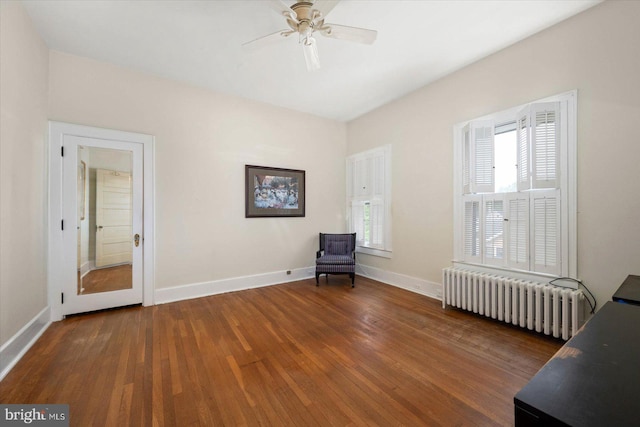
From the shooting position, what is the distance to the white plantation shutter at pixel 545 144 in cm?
261

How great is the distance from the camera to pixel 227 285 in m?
4.11

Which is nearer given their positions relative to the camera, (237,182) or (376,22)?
(376,22)

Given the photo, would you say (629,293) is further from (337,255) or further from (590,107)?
(337,255)

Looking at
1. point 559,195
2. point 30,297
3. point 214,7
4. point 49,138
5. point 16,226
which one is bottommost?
point 30,297

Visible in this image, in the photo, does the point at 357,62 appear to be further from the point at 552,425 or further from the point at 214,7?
the point at 552,425

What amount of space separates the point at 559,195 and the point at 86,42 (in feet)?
17.9

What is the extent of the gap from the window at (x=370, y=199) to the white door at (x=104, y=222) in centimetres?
365

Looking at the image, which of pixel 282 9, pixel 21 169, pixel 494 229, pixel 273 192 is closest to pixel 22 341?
pixel 21 169

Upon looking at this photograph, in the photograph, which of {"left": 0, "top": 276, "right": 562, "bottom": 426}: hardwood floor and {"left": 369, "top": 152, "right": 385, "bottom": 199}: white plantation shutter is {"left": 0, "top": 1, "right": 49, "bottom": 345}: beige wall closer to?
{"left": 0, "top": 276, "right": 562, "bottom": 426}: hardwood floor

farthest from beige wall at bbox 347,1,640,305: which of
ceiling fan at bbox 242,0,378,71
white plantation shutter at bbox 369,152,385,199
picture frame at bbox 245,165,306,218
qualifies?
picture frame at bbox 245,165,306,218

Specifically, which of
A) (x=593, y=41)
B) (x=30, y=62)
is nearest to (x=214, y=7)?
(x=30, y=62)

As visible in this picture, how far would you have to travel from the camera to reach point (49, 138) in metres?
3.00

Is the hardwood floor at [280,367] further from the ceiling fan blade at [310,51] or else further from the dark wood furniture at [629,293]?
the ceiling fan blade at [310,51]

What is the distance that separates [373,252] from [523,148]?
277 cm
